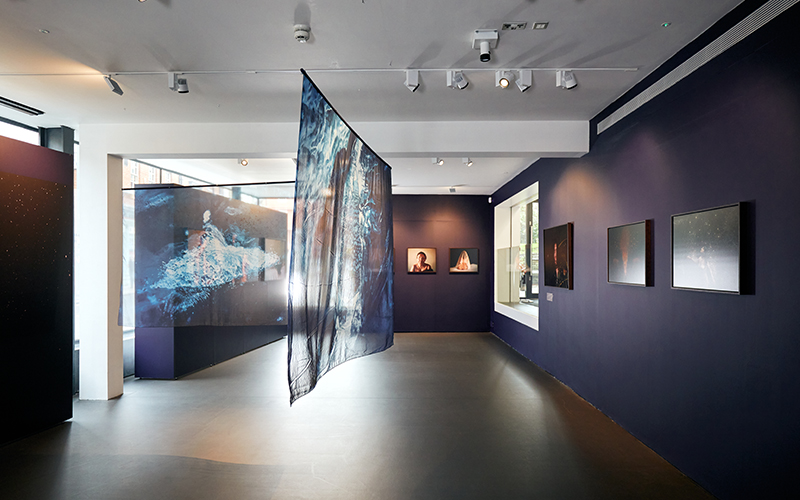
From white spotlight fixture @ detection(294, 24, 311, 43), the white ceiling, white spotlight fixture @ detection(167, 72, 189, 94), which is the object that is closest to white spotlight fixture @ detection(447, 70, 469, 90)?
the white ceiling

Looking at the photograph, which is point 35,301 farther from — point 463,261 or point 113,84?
point 463,261

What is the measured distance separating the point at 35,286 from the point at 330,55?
11.5 feet

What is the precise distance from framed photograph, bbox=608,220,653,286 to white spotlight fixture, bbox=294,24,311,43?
10.3ft

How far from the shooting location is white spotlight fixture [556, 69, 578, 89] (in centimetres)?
391

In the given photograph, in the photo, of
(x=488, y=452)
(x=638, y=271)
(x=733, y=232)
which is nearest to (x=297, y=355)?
(x=488, y=452)

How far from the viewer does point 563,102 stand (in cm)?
471

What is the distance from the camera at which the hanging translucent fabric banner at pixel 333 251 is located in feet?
8.91

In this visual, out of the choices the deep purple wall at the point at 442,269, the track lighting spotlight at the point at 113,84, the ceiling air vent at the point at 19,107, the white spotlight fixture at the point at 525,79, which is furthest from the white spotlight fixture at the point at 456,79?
the deep purple wall at the point at 442,269

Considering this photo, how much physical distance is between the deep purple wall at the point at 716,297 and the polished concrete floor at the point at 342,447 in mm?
405

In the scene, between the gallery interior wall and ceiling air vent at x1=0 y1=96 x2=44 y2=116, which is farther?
ceiling air vent at x1=0 y1=96 x2=44 y2=116

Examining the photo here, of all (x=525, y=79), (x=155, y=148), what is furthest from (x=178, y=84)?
(x=525, y=79)

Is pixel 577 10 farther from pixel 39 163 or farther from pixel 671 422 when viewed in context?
pixel 39 163

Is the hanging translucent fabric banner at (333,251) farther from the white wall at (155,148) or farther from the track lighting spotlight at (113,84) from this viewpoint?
the track lighting spotlight at (113,84)

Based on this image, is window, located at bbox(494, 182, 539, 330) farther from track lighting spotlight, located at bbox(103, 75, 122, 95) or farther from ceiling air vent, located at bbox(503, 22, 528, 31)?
track lighting spotlight, located at bbox(103, 75, 122, 95)
